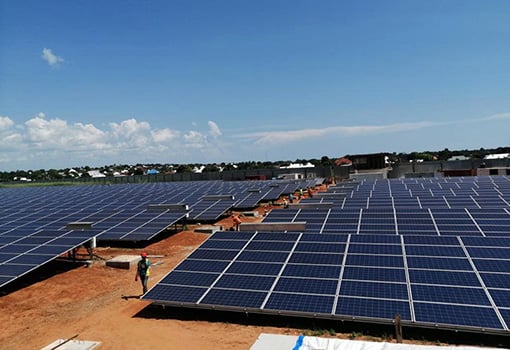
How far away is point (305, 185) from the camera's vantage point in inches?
2357

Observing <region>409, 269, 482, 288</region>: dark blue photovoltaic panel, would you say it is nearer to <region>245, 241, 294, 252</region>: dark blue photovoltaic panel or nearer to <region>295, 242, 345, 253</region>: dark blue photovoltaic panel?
<region>295, 242, 345, 253</region>: dark blue photovoltaic panel

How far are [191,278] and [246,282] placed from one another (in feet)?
6.68

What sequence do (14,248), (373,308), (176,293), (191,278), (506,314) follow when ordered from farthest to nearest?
(14,248) < (191,278) < (176,293) < (373,308) < (506,314)

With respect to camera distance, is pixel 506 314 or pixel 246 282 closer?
pixel 506 314

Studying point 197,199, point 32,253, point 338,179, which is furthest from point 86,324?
point 338,179

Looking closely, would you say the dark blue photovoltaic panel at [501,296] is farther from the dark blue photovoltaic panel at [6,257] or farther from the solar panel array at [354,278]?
the dark blue photovoltaic panel at [6,257]

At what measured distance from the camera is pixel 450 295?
10.1 metres

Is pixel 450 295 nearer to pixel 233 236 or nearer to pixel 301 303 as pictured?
pixel 301 303

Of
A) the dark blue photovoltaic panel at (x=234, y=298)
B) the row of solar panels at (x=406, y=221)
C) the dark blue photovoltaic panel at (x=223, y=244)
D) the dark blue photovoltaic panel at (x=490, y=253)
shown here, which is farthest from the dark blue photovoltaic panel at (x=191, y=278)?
the row of solar panels at (x=406, y=221)

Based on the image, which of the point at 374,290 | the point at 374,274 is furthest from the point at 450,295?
the point at 374,274

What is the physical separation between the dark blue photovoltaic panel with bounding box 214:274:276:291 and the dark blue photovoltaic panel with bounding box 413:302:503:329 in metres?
4.32

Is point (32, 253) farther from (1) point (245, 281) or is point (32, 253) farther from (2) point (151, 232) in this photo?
(1) point (245, 281)

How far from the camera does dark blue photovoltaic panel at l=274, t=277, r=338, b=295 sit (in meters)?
11.1

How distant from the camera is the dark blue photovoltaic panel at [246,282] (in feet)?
38.7
